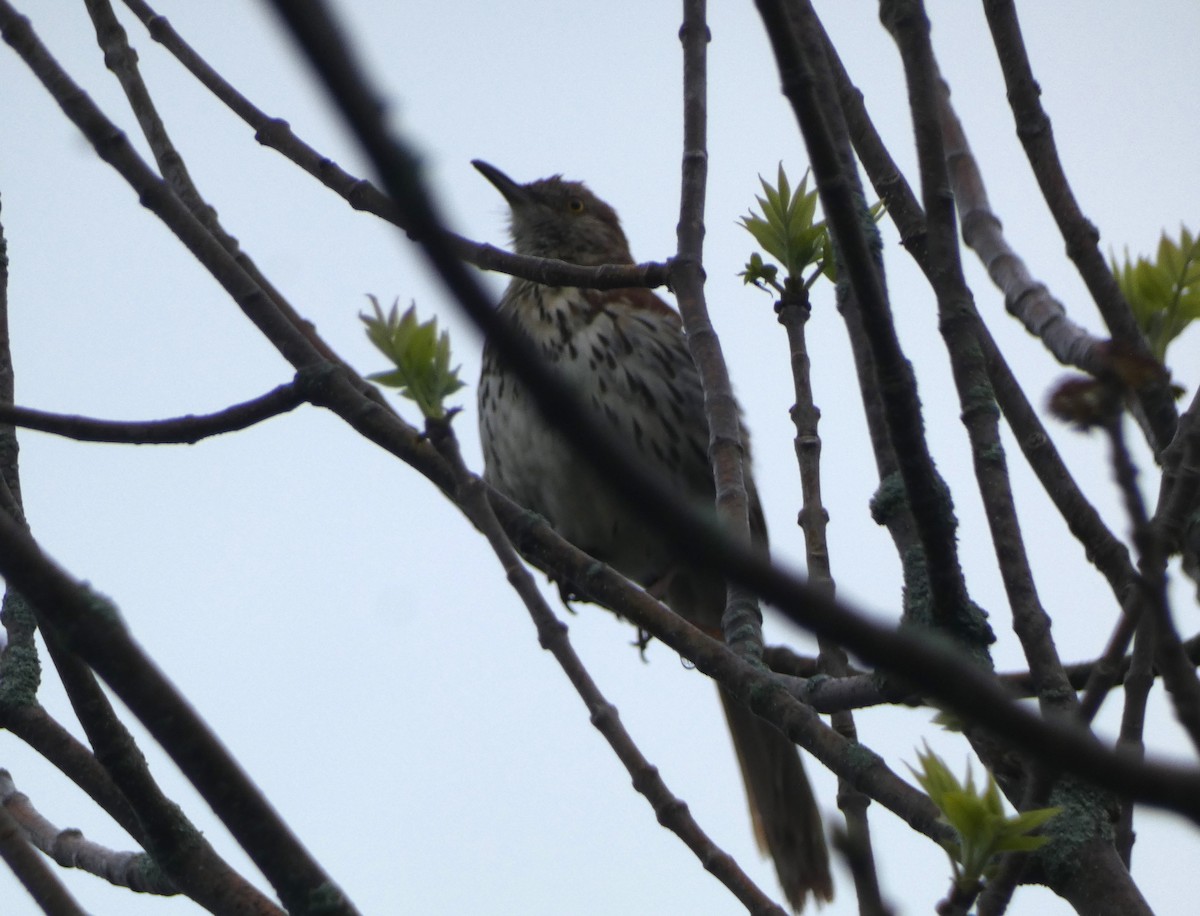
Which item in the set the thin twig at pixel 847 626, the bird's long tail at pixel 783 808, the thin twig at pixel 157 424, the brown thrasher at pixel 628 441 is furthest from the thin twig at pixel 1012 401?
the brown thrasher at pixel 628 441

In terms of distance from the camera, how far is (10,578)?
1852 millimetres

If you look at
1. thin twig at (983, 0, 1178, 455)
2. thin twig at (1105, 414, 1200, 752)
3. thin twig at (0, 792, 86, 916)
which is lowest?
thin twig at (0, 792, 86, 916)

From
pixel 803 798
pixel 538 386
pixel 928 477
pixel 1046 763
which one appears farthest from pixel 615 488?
pixel 803 798

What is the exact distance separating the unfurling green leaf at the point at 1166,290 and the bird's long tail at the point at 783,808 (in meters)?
2.59

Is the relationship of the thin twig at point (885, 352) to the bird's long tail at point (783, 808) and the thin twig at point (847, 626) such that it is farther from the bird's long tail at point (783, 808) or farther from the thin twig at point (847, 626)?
the bird's long tail at point (783, 808)

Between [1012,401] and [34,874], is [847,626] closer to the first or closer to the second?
[34,874]

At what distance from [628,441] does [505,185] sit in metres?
1.67

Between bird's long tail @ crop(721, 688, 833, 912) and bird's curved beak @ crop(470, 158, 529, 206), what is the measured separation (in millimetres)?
2557

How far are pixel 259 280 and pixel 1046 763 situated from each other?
2.32 meters

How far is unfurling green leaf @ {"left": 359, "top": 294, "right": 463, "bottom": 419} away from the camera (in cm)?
241

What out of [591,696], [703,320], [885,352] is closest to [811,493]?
[703,320]

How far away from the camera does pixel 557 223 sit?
6.86m

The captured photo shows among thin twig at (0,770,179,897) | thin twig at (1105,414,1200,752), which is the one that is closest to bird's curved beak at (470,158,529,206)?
thin twig at (0,770,179,897)

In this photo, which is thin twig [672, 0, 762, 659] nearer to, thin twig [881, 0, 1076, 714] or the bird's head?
thin twig [881, 0, 1076, 714]
